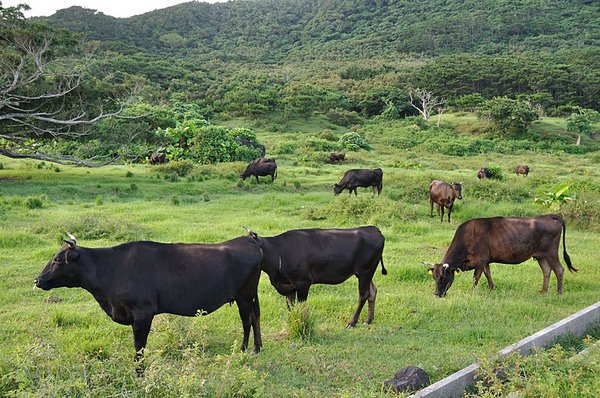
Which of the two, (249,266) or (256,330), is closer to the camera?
(249,266)

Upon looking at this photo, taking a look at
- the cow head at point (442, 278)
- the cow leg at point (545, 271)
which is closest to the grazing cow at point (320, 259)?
the cow head at point (442, 278)

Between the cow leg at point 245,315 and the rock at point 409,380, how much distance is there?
1.83m

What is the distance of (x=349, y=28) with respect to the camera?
512 ft

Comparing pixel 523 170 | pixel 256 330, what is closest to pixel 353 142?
pixel 523 170

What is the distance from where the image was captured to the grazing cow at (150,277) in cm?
595

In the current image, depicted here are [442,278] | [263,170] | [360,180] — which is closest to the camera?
[442,278]

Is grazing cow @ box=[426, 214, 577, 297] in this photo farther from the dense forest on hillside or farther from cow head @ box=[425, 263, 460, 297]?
the dense forest on hillside

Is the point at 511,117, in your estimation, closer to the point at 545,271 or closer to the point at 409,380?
the point at 545,271

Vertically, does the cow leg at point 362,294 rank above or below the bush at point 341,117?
above

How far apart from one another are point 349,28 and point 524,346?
159 meters

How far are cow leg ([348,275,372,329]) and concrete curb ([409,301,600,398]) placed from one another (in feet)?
7.05

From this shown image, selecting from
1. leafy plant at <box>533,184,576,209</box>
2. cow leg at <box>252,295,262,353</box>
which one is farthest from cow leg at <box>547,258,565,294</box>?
leafy plant at <box>533,184,576,209</box>

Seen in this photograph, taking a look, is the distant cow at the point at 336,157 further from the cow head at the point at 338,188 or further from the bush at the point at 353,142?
the cow head at the point at 338,188

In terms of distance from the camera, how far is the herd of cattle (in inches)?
237
